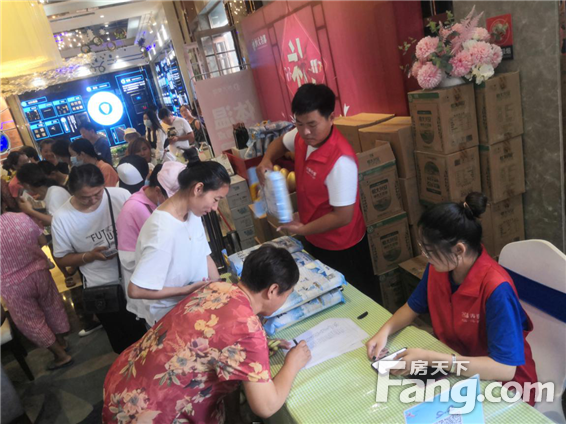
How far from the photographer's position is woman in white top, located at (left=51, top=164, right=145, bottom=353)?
232cm

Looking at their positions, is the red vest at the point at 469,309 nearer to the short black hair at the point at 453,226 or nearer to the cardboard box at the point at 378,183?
the short black hair at the point at 453,226

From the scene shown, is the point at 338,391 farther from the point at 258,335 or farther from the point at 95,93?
the point at 95,93

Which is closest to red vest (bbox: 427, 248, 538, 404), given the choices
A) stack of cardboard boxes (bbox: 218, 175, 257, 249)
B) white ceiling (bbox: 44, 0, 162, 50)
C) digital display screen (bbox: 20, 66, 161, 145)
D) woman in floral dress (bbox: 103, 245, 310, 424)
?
woman in floral dress (bbox: 103, 245, 310, 424)

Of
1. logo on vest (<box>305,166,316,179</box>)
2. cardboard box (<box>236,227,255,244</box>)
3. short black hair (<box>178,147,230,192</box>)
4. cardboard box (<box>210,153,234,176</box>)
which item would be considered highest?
short black hair (<box>178,147,230,192</box>)

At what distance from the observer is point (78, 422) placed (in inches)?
99.0

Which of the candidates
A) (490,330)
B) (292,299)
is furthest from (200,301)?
(490,330)

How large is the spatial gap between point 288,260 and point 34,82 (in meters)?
3.11

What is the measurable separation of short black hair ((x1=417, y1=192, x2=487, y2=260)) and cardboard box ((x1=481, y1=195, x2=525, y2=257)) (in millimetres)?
1390

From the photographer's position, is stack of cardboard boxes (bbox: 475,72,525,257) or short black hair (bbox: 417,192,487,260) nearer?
short black hair (bbox: 417,192,487,260)

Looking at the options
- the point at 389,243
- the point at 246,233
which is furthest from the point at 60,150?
the point at 389,243

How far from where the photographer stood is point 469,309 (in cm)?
131

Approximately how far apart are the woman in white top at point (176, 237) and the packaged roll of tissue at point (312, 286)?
428mm

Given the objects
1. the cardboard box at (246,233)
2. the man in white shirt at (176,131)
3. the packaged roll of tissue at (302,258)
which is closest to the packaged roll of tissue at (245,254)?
the packaged roll of tissue at (302,258)

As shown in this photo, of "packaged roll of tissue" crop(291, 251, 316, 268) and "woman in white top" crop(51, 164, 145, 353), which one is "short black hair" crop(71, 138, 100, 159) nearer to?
"woman in white top" crop(51, 164, 145, 353)
